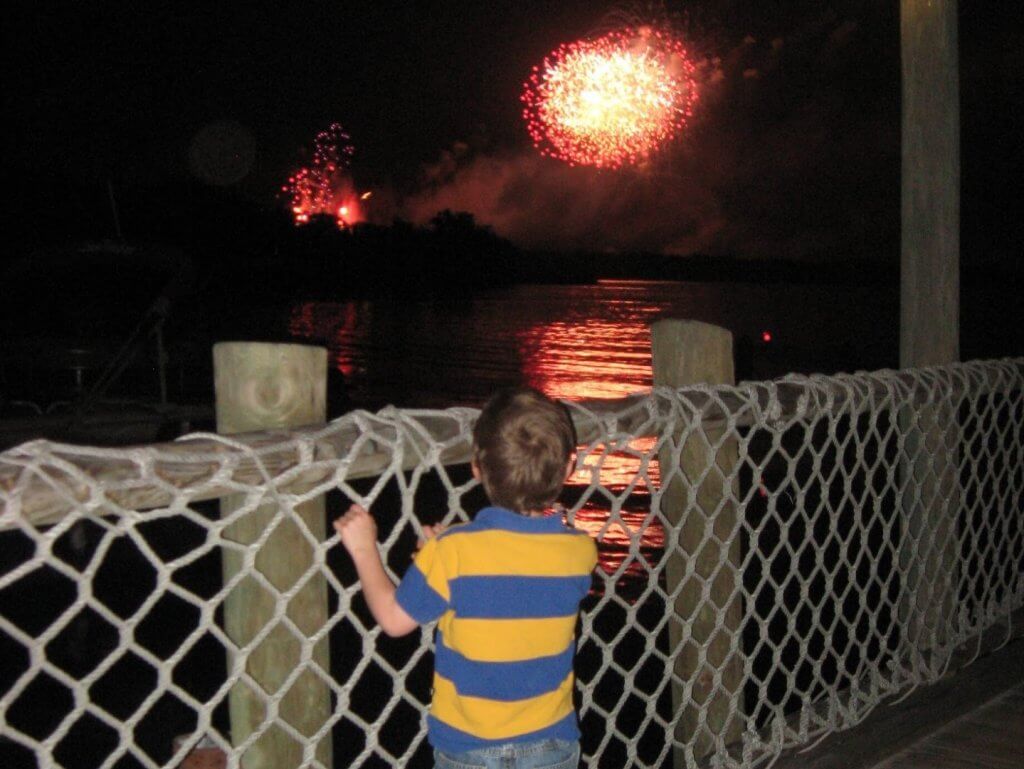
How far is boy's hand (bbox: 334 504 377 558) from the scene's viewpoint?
1.66 meters

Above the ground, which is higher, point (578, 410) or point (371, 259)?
point (371, 259)

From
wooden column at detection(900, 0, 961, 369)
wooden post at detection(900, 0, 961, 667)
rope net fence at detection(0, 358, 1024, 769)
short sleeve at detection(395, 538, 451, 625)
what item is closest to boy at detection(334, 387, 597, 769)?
short sleeve at detection(395, 538, 451, 625)

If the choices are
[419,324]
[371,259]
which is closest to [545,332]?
[419,324]

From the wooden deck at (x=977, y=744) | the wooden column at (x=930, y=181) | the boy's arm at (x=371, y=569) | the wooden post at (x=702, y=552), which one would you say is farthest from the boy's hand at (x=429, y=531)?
the wooden column at (x=930, y=181)

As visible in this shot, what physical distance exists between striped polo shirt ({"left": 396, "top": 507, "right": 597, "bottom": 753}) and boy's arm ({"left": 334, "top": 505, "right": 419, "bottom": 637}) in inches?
0.8

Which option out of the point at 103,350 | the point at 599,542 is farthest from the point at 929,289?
the point at 103,350

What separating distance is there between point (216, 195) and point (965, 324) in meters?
60.3

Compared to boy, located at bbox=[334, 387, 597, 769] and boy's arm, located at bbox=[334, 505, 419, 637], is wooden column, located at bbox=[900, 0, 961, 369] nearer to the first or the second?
boy, located at bbox=[334, 387, 597, 769]

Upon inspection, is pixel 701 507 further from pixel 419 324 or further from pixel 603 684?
pixel 419 324

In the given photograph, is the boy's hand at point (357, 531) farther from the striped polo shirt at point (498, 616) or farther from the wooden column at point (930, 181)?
the wooden column at point (930, 181)

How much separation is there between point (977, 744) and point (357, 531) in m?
2.27

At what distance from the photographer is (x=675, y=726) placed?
247cm

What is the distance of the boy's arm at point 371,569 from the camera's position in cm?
166

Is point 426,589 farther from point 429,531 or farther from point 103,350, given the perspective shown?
point 103,350
